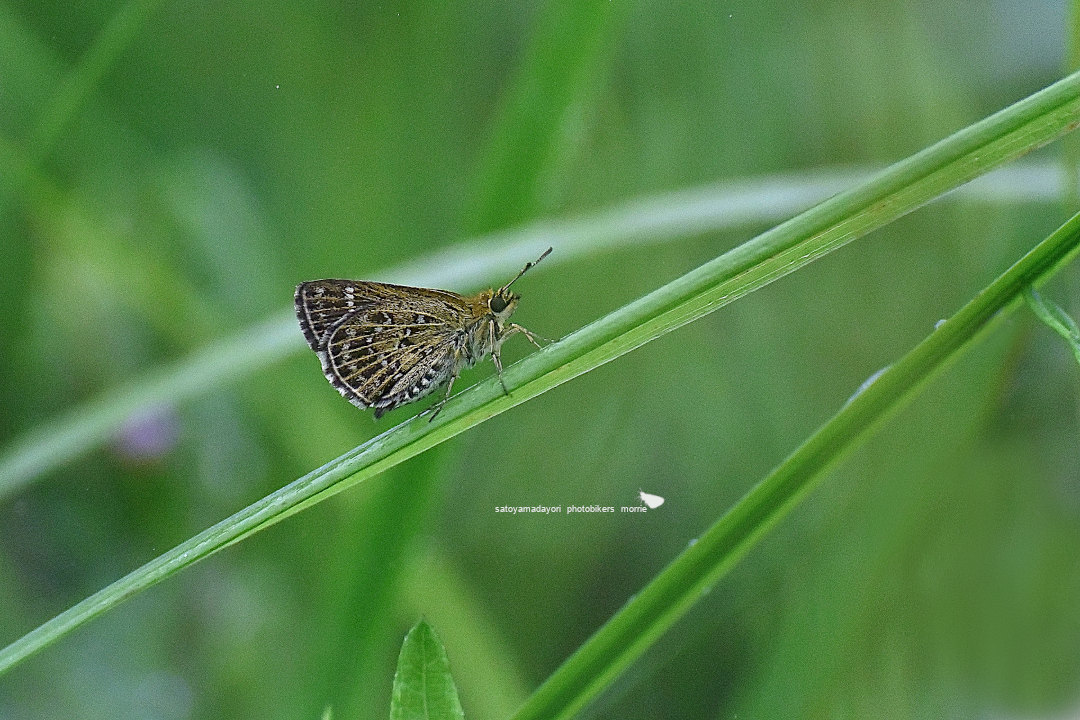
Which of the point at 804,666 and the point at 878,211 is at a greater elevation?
the point at 878,211

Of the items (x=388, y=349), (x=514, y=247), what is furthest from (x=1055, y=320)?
(x=514, y=247)

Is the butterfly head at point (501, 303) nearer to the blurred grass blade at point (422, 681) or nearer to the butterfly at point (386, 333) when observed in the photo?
the butterfly at point (386, 333)

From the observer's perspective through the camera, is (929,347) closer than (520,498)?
Yes

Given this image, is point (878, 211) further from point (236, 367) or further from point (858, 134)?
point (858, 134)

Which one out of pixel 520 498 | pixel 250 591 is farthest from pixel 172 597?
pixel 520 498

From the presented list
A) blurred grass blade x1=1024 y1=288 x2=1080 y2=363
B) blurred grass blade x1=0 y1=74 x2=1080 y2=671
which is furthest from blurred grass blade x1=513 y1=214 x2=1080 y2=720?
→ blurred grass blade x1=0 y1=74 x2=1080 y2=671

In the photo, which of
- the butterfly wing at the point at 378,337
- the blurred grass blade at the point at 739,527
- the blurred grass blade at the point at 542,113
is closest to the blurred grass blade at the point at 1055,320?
the blurred grass blade at the point at 739,527

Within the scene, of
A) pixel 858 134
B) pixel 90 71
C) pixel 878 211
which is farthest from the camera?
pixel 858 134
